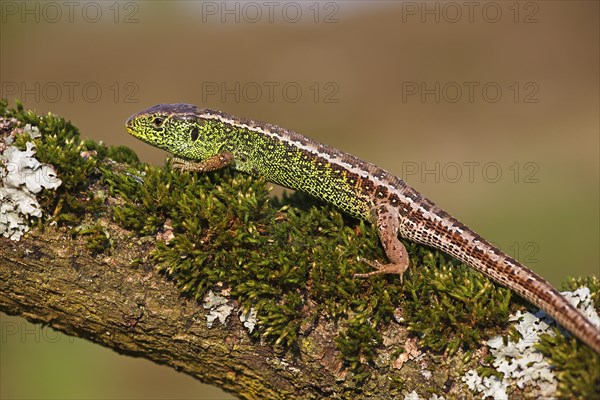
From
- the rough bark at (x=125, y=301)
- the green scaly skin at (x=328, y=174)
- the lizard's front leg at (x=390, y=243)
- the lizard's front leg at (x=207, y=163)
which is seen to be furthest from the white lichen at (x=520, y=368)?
the lizard's front leg at (x=207, y=163)

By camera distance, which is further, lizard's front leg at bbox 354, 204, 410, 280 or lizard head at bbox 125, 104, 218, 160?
lizard head at bbox 125, 104, 218, 160

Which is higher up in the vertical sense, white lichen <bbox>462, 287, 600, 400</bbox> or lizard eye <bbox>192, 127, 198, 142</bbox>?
lizard eye <bbox>192, 127, 198, 142</bbox>

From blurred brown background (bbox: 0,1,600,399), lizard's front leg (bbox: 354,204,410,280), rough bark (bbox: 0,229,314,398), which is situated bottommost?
rough bark (bbox: 0,229,314,398)

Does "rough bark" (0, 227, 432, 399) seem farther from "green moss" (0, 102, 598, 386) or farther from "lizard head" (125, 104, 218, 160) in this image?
"lizard head" (125, 104, 218, 160)

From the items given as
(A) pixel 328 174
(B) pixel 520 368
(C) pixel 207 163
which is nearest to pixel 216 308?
(C) pixel 207 163

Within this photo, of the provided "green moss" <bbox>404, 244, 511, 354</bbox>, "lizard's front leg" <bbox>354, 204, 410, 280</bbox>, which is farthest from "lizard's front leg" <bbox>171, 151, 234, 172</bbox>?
"green moss" <bbox>404, 244, 511, 354</bbox>

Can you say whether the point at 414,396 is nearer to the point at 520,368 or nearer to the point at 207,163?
the point at 520,368
